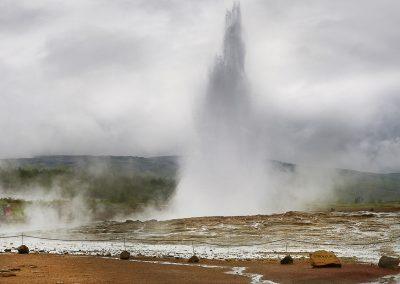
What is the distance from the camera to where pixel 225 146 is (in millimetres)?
58281

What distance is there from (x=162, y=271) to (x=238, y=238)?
48.0 ft

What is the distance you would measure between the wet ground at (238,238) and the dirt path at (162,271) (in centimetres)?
334

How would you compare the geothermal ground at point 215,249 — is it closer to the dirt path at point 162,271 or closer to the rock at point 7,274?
the dirt path at point 162,271

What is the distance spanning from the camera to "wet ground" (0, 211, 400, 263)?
2881 cm

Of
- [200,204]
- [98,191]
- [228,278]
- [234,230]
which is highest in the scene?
[98,191]

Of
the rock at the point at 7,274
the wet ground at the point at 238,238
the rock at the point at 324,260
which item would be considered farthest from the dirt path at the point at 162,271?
the wet ground at the point at 238,238

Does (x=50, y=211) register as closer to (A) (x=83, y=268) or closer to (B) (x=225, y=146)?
(B) (x=225, y=146)

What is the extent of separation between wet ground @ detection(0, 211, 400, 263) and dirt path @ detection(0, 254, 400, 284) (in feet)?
10.9

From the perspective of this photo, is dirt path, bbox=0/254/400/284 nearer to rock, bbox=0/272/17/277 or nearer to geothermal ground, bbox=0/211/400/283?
geothermal ground, bbox=0/211/400/283

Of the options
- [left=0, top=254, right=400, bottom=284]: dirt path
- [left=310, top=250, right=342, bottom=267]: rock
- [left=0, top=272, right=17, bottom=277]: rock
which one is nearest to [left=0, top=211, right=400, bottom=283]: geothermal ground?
[left=0, top=254, right=400, bottom=284]: dirt path

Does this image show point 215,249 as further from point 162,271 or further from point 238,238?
point 162,271

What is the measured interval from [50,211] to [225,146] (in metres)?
23.0

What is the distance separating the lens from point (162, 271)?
837 inches

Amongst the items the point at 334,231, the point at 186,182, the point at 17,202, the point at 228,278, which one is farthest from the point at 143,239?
the point at 17,202
